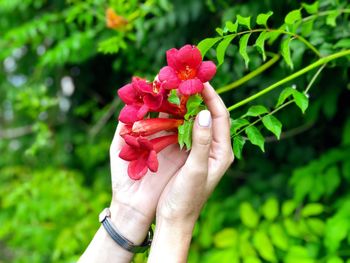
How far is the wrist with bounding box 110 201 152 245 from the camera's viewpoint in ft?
4.99

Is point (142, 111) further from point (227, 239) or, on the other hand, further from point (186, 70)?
point (227, 239)

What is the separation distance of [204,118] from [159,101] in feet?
0.37

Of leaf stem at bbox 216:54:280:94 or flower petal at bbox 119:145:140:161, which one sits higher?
flower petal at bbox 119:145:140:161

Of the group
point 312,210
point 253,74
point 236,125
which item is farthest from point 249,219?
point 236,125

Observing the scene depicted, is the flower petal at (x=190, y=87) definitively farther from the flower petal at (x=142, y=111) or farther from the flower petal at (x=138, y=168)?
the flower petal at (x=138, y=168)

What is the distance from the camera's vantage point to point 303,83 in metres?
2.16

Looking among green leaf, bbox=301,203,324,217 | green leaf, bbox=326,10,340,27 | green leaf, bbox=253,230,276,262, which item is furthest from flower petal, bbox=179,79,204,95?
green leaf, bbox=301,203,324,217

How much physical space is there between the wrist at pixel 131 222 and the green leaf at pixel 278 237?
83 cm

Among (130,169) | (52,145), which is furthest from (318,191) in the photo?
(52,145)

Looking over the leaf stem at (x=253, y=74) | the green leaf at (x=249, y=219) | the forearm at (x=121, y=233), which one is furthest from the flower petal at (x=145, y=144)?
the green leaf at (x=249, y=219)

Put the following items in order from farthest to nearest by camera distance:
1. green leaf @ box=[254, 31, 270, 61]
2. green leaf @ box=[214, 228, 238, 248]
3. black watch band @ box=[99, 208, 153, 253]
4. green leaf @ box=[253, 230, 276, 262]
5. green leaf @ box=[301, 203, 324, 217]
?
1. green leaf @ box=[214, 228, 238, 248]
2. green leaf @ box=[301, 203, 324, 217]
3. green leaf @ box=[253, 230, 276, 262]
4. black watch band @ box=[99, 208, 153, 253]
5. green leaf @ box=[254, 31, 270, 61]

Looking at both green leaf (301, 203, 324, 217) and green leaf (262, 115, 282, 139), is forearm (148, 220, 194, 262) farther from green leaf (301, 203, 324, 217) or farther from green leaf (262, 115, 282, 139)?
green leaf (301, 203, 324, 217)

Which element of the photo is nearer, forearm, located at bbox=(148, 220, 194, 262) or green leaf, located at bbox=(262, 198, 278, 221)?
forearm, located at bbox=(148, 220, 194, 262)

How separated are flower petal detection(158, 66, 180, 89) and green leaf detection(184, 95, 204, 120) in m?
0.05
